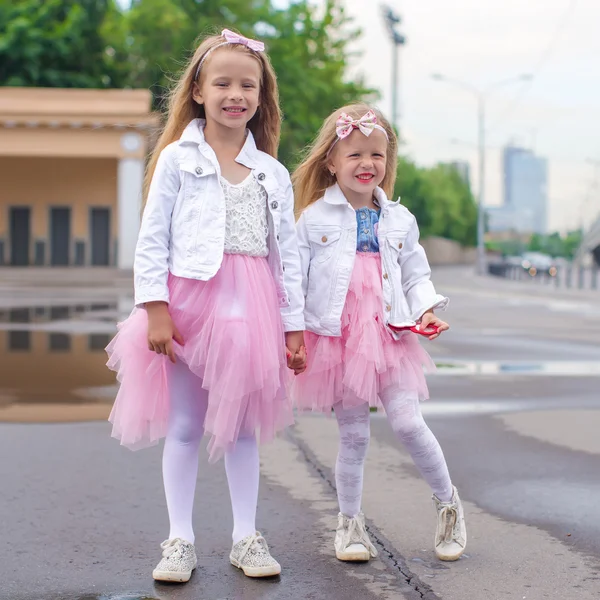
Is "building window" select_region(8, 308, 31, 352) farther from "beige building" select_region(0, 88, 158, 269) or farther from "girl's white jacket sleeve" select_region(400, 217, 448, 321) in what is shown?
"beige building" select_region(0, 88, 158, 269)

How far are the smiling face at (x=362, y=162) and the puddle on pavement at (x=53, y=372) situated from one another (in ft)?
10.4

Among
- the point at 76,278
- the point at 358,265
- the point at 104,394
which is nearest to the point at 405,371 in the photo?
the point at 358,265

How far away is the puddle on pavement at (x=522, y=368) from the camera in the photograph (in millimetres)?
8984

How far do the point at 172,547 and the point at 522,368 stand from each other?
6407mm

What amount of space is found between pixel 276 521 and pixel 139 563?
28.0 inches

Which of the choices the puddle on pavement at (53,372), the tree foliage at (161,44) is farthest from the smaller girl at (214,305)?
the tree foliage at (161,44)

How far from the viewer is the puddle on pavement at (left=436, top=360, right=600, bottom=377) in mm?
8984

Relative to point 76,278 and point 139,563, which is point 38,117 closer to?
point 76,278

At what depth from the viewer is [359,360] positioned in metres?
3.66

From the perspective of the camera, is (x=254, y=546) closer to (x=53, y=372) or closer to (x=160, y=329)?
(x=160, y=329)

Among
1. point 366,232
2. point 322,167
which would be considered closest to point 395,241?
point 366,232

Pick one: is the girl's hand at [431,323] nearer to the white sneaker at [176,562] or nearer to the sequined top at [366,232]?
the sequined top at [366,232]

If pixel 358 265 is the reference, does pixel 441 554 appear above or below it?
below

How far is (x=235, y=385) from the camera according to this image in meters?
3.38
